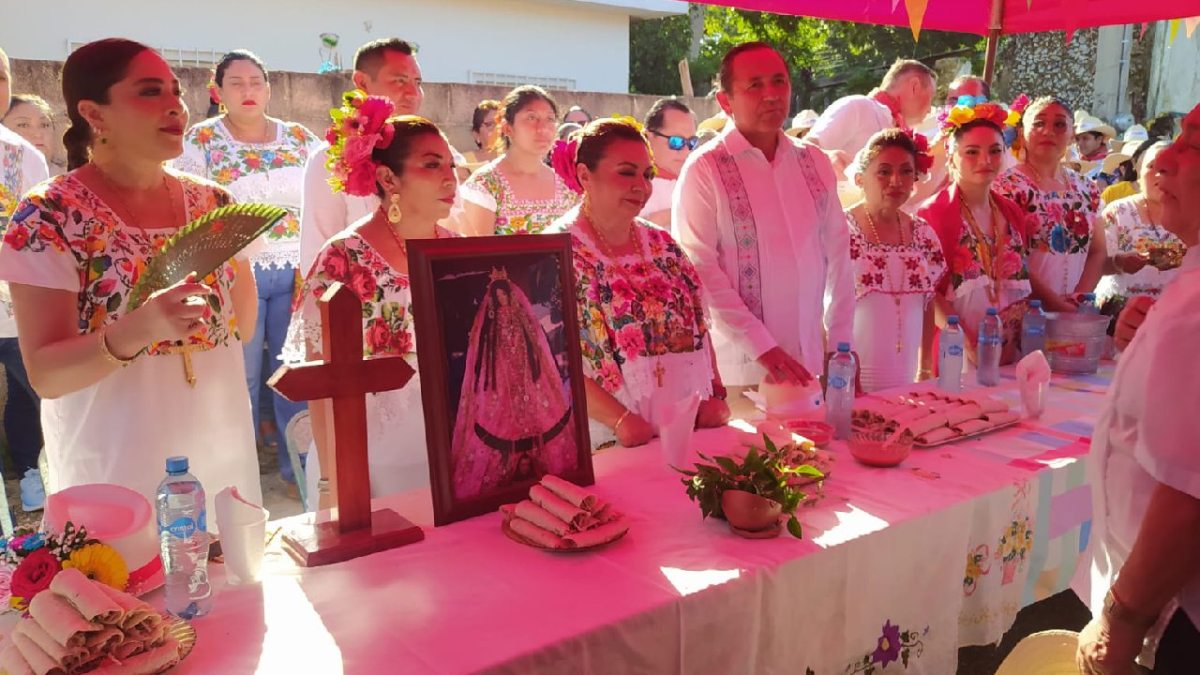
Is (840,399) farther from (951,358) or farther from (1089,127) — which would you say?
(1089,127)

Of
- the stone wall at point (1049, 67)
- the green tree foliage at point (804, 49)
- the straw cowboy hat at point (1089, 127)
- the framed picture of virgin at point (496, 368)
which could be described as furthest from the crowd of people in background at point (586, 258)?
the green tree foliage at point (804, 49)

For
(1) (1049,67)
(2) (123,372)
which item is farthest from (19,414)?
(1) (1049,67)

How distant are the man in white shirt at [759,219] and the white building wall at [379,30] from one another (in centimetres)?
950

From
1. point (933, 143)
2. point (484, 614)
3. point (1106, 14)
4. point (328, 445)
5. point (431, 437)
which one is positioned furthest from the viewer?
point (933, 143)

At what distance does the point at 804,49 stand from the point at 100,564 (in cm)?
2334

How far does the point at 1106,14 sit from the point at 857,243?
7.86ft

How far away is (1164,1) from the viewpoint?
14.3 ft

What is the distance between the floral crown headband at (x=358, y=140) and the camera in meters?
2.28

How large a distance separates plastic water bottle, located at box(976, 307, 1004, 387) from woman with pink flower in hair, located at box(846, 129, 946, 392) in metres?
0.38

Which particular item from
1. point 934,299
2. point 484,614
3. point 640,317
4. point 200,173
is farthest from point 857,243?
point 200,173

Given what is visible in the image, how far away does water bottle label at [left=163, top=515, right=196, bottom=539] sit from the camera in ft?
4.72

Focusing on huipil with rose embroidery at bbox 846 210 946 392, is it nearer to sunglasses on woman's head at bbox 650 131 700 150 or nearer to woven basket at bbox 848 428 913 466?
woven basket at bbox 848 428 913 466

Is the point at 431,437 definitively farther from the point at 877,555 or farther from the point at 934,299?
the point at 934,299

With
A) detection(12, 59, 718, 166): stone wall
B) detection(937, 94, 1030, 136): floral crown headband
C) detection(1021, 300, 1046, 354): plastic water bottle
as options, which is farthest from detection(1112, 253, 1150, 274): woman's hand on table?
detection(12, 59, 718, 166): stone wall
